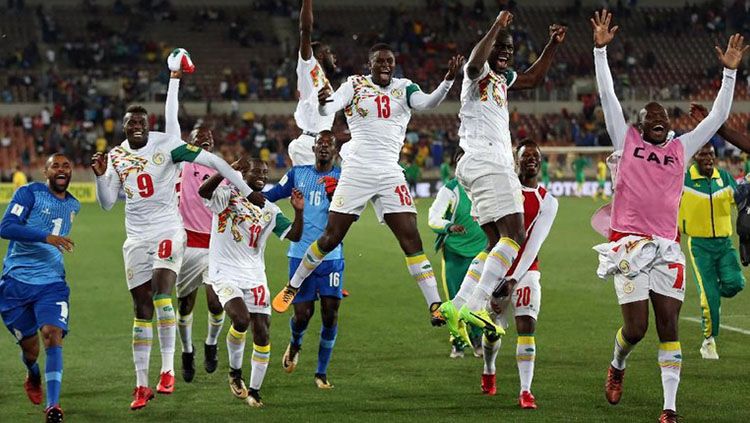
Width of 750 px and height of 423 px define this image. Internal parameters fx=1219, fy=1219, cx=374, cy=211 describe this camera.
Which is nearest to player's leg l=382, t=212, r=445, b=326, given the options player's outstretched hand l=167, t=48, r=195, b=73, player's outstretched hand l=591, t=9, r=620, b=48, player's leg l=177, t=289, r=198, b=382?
player's outstretched hand l=591, t=9, r=620, b=48

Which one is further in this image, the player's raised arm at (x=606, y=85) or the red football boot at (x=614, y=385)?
the red football boot at (x=614, y=385)

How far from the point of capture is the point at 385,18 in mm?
53594

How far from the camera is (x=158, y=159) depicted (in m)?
11.1

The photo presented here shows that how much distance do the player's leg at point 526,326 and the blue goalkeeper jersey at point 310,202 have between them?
86.1 inches

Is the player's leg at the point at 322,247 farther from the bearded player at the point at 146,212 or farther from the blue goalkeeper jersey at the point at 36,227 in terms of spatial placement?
the blue goalkeeper jersey at the point at 36,227

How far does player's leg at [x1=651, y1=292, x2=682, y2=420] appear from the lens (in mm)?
9852

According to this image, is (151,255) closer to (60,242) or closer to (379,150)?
(60,242)

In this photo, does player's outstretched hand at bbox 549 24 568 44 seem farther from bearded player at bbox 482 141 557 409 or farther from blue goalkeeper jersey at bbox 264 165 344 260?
blue goalkeeper jersey at bbox 264 165 344 260

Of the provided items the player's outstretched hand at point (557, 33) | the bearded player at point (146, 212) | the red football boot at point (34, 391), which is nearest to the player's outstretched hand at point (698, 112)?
the player's outstretched hand at point (557, 33)

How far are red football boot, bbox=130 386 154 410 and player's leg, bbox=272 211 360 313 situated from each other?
4.54ft

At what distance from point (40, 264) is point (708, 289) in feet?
24.3

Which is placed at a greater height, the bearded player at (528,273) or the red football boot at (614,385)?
the bearded player at (528,273)

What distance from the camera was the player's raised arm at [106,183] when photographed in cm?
1080

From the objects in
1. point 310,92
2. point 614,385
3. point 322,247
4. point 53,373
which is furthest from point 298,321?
point 614,385
